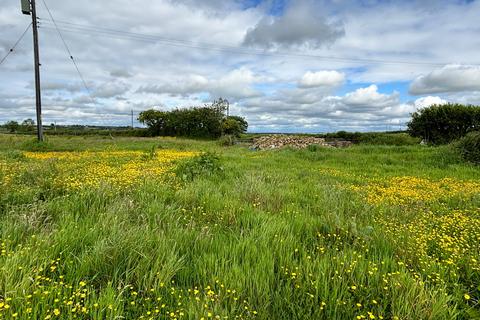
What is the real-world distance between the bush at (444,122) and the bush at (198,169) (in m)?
22.5

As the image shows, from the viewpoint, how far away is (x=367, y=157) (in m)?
15.0

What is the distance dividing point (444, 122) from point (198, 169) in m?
23.6

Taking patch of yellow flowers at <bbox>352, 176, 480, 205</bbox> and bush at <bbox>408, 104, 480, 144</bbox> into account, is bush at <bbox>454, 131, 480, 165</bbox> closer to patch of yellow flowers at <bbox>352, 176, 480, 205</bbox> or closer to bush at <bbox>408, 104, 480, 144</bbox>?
patch of yellow flowers at <bbox>352, 176, 480, 205</bbox>

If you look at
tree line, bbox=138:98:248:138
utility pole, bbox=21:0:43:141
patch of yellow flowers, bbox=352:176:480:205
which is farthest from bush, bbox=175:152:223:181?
tree line, bbox=138:98:248:138

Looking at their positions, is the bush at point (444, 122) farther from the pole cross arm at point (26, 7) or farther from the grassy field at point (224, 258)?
the pole cross arm at point (26, 7)

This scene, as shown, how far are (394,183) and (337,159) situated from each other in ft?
19.2

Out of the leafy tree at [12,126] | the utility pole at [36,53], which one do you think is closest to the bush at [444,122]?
the utility pole at [36,53]

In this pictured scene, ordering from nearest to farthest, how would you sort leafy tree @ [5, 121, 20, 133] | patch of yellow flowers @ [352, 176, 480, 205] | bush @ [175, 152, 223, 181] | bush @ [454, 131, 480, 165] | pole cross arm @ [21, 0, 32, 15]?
patch of yellow flowers @ [352, 176, 480, 205] < bush @ [175, 152, 223, 181] < bush @ [454, 131, 480, 165] < pole cross arm @ [21, 0, 32, 15] < leafy tree @ [5, 121, 20, 133]

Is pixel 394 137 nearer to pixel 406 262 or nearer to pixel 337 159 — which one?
pixel 337 159

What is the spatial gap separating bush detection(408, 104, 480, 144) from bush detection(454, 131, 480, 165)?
11.2m

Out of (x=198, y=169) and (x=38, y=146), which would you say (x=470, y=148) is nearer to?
(x=198, y=169)

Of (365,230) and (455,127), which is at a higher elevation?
(455,127)

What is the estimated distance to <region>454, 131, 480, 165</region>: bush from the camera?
12.8 meters

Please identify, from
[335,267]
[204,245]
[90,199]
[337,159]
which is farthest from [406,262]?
[337,159]
